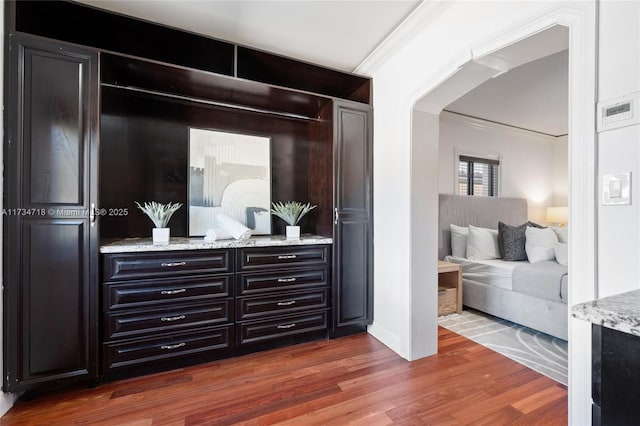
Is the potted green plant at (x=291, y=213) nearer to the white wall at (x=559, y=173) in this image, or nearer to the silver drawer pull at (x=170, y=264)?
the silver drawer pull at (x=170, y=264)

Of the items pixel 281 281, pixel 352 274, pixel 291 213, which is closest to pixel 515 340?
pixel 352 274

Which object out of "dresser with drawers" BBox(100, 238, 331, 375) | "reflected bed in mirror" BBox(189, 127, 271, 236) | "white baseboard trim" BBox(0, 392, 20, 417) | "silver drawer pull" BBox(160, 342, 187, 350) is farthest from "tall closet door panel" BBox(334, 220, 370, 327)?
"white baseboard trim" BBox(0, 392, 20, 417)

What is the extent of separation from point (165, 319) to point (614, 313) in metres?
2.14

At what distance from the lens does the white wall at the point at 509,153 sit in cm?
387

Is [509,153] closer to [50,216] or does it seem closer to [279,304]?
[279,304]

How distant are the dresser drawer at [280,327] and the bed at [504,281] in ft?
5.89

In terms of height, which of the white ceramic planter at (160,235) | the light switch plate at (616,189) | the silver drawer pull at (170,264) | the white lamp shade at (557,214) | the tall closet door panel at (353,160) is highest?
the tall closet door panel at (353,160)

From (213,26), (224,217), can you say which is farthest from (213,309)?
(213,26)

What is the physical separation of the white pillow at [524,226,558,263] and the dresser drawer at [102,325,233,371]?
10.2 ft

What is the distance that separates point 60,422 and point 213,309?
886 millimetres

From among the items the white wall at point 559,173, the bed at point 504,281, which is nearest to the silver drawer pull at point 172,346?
the bed at point 504,281

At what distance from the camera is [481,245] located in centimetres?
334

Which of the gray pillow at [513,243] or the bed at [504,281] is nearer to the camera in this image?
the bed at [504,281]

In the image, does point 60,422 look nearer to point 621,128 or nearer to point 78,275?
point 78,275
